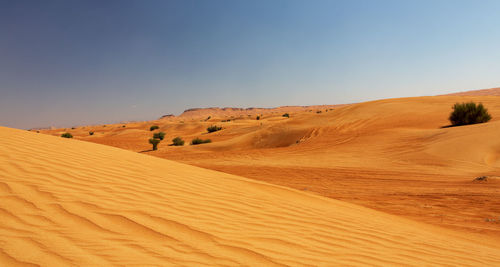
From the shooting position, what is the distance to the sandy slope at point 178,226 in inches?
78.2

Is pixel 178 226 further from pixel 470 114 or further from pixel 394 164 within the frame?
pixel 470 114

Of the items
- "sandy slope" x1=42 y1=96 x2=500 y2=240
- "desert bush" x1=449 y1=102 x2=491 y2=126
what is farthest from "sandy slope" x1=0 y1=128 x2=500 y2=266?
"desert bush" x1=449 y1=102 x2=491 y2=126

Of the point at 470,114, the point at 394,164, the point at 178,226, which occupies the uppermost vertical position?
the point at 470,114

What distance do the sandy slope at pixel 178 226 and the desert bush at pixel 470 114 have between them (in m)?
11.8

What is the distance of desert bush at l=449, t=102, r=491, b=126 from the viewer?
1242 cm

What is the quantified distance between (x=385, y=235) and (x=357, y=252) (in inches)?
33.6

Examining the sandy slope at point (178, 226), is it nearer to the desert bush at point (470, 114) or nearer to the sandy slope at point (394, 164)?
the sandy slope at point (394, 164)

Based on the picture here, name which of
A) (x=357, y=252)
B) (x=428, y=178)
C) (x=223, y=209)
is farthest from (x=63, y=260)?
(x=428, y=178)

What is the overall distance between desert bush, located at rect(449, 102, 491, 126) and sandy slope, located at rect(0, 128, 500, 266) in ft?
38.6

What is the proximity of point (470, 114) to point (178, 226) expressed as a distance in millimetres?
15149

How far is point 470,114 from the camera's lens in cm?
1246

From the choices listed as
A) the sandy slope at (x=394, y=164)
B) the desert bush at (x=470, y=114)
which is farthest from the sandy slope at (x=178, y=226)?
the desert bush at (x=470, y=114)

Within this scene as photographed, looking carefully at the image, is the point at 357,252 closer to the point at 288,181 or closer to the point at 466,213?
the point at 466,213

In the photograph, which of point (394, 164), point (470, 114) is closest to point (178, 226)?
point (394, 164)
